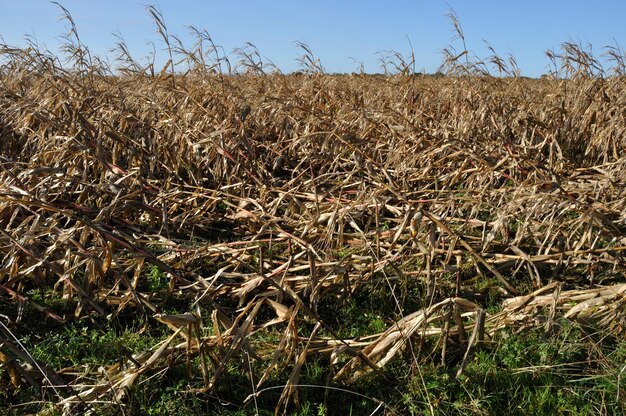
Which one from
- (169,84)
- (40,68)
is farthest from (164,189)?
(40,68)

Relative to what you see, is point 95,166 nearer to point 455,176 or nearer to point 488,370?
point 455,176

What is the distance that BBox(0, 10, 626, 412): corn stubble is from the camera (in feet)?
8.43

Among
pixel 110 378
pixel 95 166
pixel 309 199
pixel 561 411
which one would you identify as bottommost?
pixel 561 411

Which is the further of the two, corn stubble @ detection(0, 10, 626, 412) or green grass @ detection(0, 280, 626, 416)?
corn stubble @ detection(0, 10, 626, 412)

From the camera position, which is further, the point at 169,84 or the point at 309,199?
the point at 169,84

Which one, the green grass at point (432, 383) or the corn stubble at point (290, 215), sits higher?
the corn stubble at point (290, 215)

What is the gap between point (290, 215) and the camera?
405 cm

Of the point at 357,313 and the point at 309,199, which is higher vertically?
the point at 309,199

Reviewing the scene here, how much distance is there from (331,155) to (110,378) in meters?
2.79

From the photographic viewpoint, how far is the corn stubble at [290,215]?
257 centimetres

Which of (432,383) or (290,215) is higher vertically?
(290,215)

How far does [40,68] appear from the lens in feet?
17.0

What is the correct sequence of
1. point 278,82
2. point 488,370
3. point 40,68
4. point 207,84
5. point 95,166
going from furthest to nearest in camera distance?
point 278,82 → point 207,84 → point 40,68 → point 95,166 → point 488,370

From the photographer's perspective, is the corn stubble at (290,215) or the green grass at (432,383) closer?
the green grass at (432,383)
